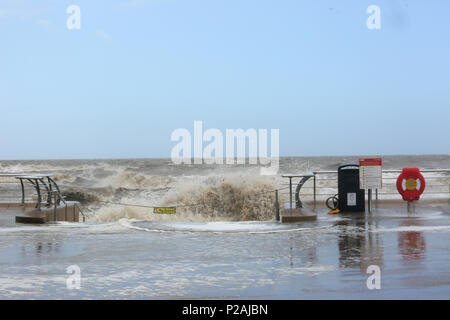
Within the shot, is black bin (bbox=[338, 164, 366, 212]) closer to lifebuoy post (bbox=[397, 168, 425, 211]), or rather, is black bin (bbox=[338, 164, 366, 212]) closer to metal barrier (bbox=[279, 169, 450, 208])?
metal barrier (bbox=[279, 169, 450, 208])

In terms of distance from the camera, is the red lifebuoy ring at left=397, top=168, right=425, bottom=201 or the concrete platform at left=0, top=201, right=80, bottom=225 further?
the red lifebuoy ring at left=397, top=168, right=425, bottom=201

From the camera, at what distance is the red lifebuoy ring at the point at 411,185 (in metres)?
16.7

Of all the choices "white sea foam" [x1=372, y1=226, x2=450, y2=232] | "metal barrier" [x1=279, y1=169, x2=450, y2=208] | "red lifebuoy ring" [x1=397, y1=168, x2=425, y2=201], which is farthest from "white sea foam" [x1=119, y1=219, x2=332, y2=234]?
"red lifebuoy ring" [x1=397, y1=168, x2=425, y2=201]

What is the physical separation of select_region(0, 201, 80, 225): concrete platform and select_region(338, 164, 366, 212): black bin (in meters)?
7.91

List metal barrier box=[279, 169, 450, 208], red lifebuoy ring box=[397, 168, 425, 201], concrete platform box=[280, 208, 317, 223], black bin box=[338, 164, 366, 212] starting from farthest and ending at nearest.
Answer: red lifebuoy ring box=[397, 168, 425, 201] → black bin box=[338, 164, 366, 212] → metal barrier box=[279, 169, 450, 208] → concrete platform box=[280, 208, 317, 223]

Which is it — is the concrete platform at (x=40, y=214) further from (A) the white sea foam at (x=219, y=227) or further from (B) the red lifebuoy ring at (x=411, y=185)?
(B) the red lifebuoy ring at (x=411, y=185)

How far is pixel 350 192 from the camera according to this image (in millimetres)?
15797

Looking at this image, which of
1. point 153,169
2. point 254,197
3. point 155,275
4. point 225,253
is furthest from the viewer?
point 153,169

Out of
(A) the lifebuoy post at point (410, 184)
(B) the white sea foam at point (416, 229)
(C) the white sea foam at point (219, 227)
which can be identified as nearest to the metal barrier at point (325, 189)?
(A) the lifebuoy post at point (410, 184)

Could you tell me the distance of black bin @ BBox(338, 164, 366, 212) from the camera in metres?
15.8

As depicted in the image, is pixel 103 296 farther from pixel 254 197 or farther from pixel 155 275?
pixel 254 197
